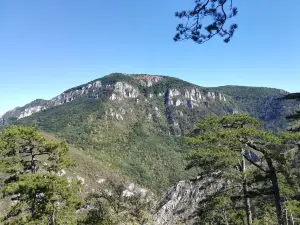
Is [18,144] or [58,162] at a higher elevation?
[18,144]

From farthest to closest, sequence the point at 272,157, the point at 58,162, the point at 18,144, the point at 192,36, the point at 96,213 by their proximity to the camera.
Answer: the point at 96,213 < the point at 58,162 < the point at 18,144 < the point at 272,157 < the point at 192,36

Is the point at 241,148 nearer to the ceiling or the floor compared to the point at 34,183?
nearer to the ceiling

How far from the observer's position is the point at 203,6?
8094mm

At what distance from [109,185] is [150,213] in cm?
375

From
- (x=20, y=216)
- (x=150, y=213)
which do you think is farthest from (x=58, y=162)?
(x=150, y=213)

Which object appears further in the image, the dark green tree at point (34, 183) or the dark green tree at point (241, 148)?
the dark green tree at point (34, 183)

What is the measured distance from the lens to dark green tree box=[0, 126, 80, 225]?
1800cm

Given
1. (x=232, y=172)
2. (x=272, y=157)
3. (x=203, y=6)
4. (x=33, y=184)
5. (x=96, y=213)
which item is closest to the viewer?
(x=203, y=6)

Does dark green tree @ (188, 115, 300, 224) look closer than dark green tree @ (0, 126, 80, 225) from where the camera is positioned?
Yes

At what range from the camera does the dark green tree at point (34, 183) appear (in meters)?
18.0

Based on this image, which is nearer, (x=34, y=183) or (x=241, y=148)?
(x=241, y=148)

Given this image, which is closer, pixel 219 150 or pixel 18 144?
pixel 219 150

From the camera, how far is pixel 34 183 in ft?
58.0

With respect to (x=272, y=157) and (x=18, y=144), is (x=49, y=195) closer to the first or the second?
(x=18, y=144)
